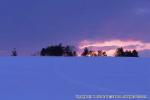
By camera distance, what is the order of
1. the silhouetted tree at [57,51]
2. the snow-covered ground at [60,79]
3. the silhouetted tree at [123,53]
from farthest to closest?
the silhouetted tree at [123,53], the silhouetted tree at [57,51], the snow-covered ground at [60,79]

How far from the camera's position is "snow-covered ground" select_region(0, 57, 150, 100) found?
3.33 metres

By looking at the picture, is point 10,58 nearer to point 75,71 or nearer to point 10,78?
point 10,78

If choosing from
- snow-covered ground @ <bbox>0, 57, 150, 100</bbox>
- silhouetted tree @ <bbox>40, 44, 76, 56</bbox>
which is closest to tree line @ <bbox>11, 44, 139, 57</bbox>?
silhouetted tree @ <bbox>40, 44, 76, 56</bbox>

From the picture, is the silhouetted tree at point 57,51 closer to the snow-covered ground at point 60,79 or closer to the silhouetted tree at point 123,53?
the silhouetted tree at point 123,53

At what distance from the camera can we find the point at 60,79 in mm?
3336

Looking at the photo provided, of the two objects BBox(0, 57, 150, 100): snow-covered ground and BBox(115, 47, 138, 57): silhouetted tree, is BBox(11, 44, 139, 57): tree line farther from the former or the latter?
BBox(0, 57, 150, 100): snow-covered ground

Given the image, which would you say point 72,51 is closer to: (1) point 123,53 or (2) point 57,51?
(2) point 57,51

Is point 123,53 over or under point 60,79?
over

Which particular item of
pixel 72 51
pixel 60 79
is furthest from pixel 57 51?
pixel 60 79

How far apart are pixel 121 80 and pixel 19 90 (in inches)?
27.3

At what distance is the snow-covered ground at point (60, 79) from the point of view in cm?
333

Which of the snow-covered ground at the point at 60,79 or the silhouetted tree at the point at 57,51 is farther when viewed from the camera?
the silhouetted tree at the point at 57,51

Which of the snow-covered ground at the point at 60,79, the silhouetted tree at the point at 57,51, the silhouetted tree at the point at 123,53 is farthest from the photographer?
the silhouetted tree at the point at 123,53

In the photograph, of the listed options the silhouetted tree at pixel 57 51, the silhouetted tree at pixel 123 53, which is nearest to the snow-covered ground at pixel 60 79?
the silhouetted tree at pixel 57 51
